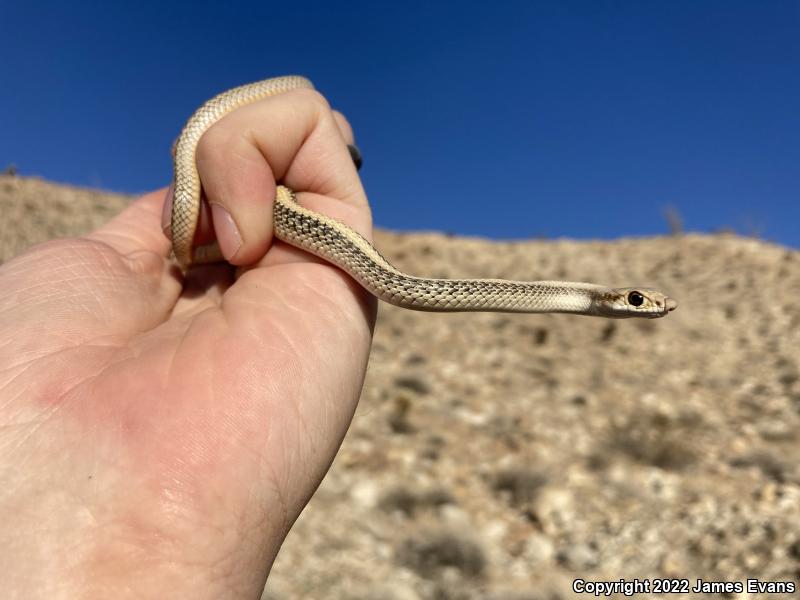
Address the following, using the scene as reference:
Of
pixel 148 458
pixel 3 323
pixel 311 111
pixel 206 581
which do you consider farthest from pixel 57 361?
pixel 311 111

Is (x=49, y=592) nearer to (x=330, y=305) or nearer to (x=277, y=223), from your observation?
(x=330, y=305)

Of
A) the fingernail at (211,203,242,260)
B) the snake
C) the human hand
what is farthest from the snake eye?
the fingernail at (211,203,242,260)

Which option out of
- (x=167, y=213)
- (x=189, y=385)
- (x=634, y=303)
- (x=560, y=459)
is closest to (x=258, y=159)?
(x=167, y=213)

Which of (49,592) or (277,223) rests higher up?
(277,223)

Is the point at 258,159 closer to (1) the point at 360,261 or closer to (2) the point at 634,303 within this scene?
(1) the point at 360,261

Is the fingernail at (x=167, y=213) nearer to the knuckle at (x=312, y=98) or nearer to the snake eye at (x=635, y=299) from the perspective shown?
the knuckle at (x=312, y=98)

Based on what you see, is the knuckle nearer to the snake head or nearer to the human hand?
the human hand

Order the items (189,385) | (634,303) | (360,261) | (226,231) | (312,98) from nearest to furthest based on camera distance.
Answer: (189,385)
(226,231)
(360,261)
(312,98)
(634,303)
